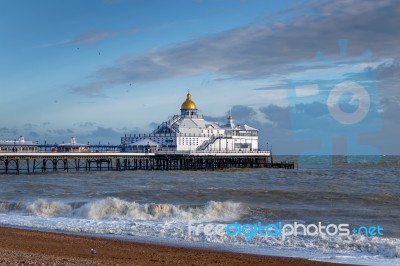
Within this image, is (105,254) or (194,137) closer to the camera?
(105,254)

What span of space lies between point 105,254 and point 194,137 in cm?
6200

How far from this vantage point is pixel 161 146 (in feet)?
240

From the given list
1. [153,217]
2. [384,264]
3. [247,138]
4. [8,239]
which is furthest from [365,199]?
[247,138]

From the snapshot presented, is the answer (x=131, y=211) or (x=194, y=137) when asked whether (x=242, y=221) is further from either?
(x=194, y=137)

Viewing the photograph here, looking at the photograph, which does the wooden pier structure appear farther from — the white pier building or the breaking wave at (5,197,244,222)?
the breaking wave at (5,197,244,222)

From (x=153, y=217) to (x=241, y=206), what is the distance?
4.21 meters

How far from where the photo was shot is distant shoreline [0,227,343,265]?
37.5 ft

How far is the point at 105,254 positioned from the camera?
1305 centimetres

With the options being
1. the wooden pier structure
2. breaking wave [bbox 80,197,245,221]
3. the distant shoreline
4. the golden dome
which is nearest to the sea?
breaking wave [bbox 80,197,245,221]

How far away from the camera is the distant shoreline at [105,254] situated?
11.4m

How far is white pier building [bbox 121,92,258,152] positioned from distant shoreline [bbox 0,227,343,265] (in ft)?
172

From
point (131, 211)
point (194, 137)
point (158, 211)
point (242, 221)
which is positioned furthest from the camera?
point (194, 137)

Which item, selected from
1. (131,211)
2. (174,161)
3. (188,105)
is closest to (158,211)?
(131,211)

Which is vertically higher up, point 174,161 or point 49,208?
point 174,161
